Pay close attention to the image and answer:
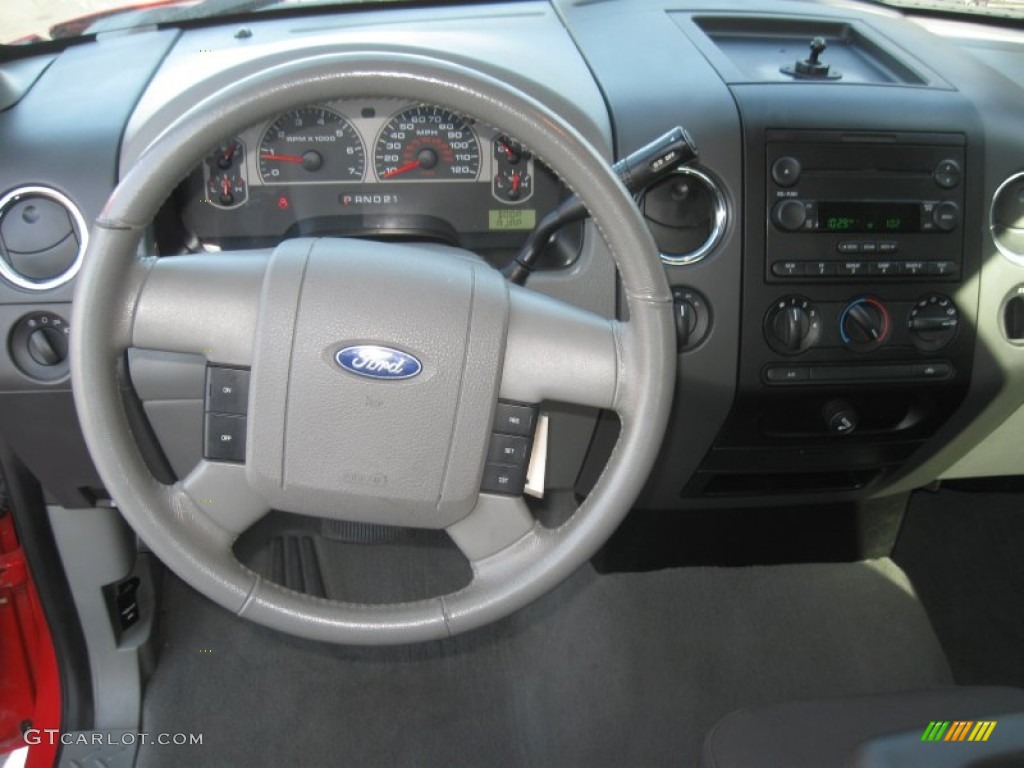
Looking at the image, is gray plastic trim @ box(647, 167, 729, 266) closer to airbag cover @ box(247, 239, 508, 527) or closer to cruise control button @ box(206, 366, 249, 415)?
airbag cover @ box(247, 239, 508, 527)

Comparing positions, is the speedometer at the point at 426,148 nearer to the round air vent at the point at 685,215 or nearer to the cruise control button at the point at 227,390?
the round air vent at the point at 685,215

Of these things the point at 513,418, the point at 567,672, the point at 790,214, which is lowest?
the point at 567,672

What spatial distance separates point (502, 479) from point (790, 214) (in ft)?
1.86

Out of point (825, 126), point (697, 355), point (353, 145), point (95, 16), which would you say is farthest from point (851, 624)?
point (95, 16)

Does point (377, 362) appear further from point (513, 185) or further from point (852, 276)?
point (852, 276)

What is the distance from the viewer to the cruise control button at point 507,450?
3.30ft

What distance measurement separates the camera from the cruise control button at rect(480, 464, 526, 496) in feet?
3.35

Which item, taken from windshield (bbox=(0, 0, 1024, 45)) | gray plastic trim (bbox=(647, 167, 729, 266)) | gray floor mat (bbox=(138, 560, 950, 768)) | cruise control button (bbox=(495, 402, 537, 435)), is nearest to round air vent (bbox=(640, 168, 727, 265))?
gray plastic trim (bbox=(647, 167, 729, 266))

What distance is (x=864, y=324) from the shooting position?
130 cm

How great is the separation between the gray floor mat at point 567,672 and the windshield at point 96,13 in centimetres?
106

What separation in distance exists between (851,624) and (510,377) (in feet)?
4.14

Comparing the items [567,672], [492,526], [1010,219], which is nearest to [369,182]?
[492,526]

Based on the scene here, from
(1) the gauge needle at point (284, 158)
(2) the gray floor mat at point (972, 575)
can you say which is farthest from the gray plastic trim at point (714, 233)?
(2) the gray floor mat at point (972, 575)

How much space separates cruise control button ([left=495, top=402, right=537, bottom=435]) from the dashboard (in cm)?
29
